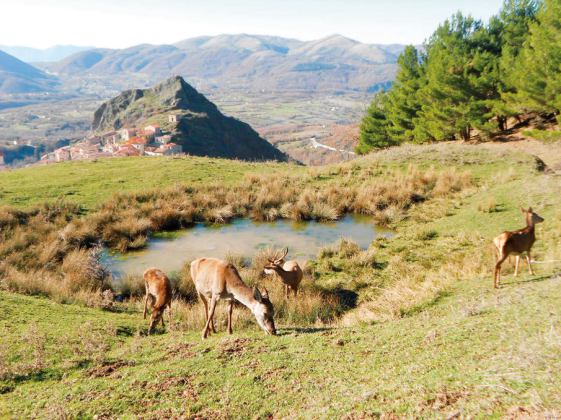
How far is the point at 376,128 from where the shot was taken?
5200 centimetres

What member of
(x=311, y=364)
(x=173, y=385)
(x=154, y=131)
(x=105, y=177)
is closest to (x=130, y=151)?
(x=154, y=131)

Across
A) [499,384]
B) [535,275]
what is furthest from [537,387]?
[535,275]

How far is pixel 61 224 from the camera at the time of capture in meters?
18.9

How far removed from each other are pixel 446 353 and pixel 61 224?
18.5 meters

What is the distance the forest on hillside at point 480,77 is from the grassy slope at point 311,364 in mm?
29886

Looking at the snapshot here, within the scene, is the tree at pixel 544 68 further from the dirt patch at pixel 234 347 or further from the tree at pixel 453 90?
the dirt patch at pixel 234 347

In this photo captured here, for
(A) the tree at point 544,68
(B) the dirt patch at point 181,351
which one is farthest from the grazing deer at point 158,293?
(A) the tree at point 544,68

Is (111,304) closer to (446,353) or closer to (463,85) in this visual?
(446,353)

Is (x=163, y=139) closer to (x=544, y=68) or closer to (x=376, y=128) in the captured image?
(x=376, y=128)

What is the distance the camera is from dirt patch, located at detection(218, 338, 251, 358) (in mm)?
6545

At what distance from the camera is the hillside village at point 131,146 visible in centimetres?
8512

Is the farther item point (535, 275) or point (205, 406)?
point (535, 275)

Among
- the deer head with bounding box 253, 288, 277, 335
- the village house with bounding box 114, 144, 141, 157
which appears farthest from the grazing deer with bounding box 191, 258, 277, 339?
the village house with bounding box 114, 144, 141, 157

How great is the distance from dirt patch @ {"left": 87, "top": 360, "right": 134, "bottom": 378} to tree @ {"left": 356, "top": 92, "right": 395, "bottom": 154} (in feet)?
159
